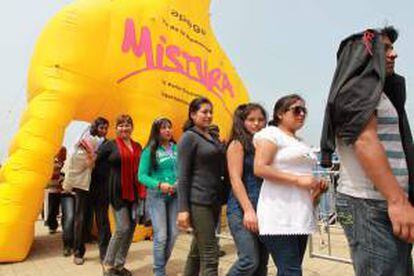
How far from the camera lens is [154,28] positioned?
7129 mm

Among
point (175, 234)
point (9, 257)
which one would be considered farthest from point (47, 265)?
point (175, 234)

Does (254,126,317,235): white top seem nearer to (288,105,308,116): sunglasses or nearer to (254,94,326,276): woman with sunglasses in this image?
(254,94,326,276): woman with sunglasses


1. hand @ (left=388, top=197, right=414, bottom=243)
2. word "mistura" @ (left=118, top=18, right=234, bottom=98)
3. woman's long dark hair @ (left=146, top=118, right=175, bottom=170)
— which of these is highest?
word "mistura" @ (left=118, top=18, right=234, bottom=98)

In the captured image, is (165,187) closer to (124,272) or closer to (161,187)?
(161,187)

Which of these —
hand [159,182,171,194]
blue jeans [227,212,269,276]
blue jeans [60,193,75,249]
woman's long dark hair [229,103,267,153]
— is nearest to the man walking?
blue jeans [227,212,269,276]

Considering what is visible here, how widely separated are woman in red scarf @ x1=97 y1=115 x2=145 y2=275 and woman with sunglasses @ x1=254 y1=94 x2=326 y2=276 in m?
2.13

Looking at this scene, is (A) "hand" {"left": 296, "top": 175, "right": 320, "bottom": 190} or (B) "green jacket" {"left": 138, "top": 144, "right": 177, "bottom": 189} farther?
(B) "green jacket" {"left": 138, "top": 144, "right": 177, "bottom": 189}

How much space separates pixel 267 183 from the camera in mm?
2865

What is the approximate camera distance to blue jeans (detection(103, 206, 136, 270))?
4.66m

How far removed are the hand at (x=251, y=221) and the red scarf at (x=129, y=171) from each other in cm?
200

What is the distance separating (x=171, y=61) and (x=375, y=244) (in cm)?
565

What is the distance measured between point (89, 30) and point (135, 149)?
225cm

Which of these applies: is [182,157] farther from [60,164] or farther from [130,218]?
[60,164]

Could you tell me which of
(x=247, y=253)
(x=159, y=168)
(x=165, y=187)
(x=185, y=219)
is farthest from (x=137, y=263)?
(x=247, y=253)
